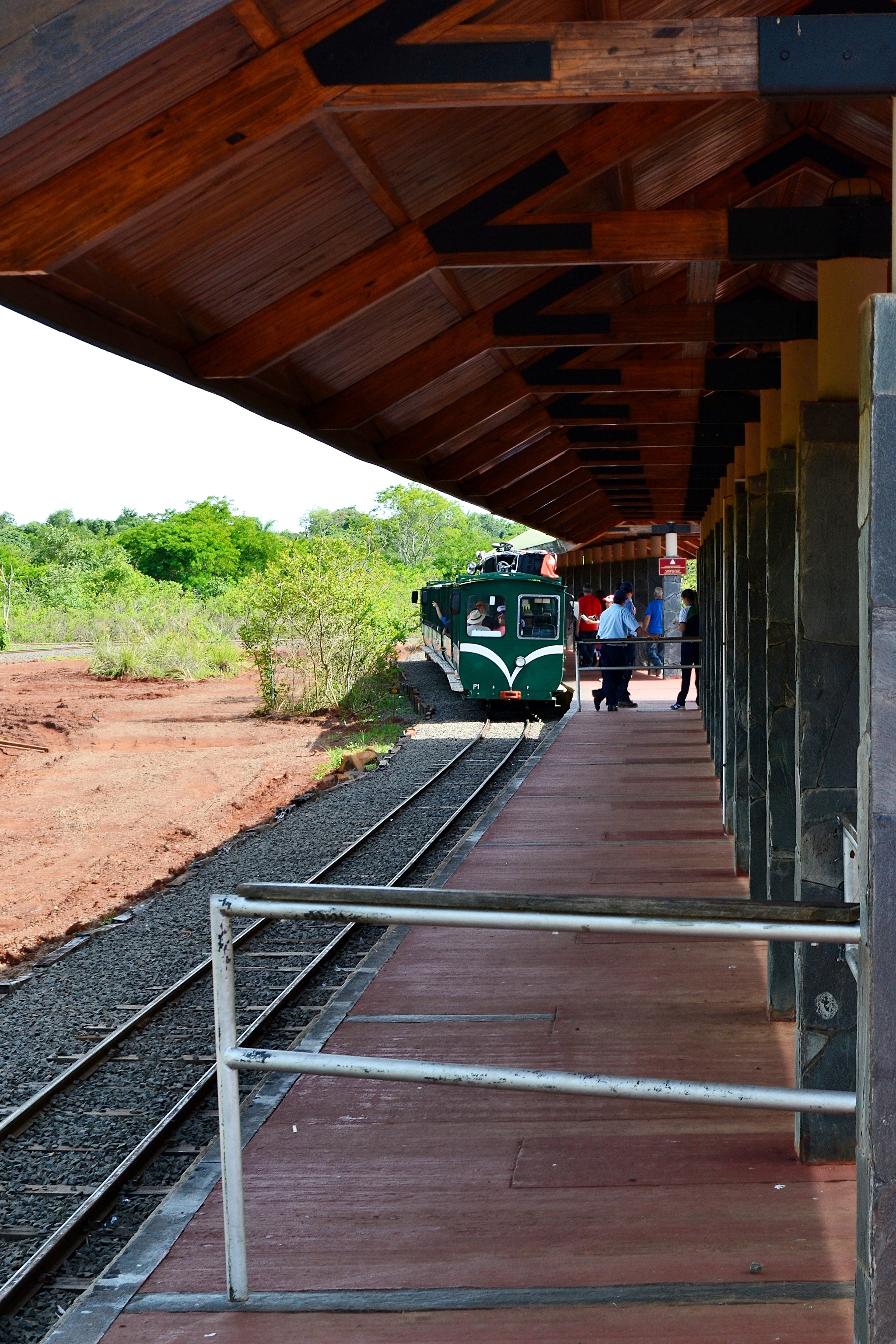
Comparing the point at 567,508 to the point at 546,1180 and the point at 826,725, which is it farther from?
the point at 546,1180

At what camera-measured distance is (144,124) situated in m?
4.04

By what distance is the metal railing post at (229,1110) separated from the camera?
2973 millimetres

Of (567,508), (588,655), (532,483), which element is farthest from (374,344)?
(588,655)

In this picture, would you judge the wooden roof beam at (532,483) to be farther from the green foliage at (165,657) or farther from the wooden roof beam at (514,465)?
the green foliage at (165,657)

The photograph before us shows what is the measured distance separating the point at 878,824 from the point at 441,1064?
1.14 metres

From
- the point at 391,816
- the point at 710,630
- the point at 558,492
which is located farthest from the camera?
the point at 558,492

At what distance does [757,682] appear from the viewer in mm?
6527

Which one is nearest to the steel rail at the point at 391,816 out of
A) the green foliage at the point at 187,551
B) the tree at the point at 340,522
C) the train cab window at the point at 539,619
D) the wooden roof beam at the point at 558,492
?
the train cab window at the point at 539,619

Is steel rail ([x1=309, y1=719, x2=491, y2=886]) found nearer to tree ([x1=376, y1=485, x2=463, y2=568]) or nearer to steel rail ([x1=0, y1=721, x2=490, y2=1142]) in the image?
steel rail ([x1=0, y1=721, x2=490, y2=1142])

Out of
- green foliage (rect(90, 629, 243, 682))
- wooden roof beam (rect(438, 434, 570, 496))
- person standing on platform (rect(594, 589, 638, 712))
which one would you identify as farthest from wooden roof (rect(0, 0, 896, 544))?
green foliage (rect(90, 629, 243, 682))

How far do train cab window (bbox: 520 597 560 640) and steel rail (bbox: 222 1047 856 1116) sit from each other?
20514 mm

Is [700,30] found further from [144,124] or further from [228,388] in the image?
[228,388]

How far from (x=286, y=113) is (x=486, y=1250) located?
130 inches

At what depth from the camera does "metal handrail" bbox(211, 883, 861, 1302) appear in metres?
2.61
